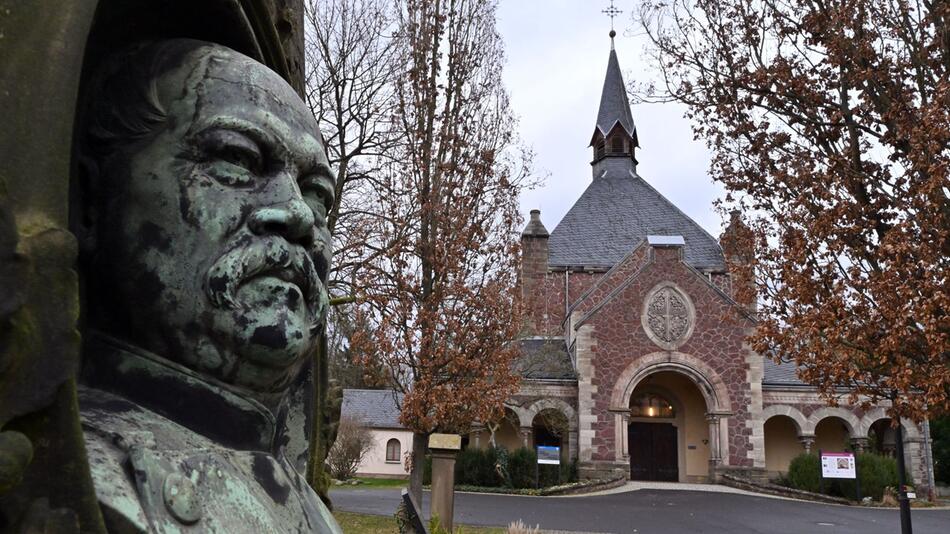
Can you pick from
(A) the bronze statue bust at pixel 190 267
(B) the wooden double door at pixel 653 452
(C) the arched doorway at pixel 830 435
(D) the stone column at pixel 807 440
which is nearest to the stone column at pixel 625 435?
(B) the wooden double door at pixel 653 452

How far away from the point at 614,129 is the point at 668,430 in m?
17.6

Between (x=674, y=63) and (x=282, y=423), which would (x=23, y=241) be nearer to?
(x=282, y=423)

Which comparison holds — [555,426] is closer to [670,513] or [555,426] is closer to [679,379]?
[679,379]

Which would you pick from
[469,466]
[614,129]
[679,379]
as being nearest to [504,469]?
[469,466]

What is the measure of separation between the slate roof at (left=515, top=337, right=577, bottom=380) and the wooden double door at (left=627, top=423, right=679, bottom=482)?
3.08 meters

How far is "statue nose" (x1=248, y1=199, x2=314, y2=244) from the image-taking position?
1.13 m

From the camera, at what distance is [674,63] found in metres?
Result: 10.4

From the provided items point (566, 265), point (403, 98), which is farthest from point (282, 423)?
point (566, 265)

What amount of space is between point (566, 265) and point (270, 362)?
3188cm

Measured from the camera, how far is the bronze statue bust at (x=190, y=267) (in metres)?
1.11

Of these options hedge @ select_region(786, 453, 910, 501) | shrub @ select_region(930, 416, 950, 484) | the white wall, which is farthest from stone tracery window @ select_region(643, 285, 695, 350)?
the white wall

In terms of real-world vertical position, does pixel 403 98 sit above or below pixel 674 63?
above

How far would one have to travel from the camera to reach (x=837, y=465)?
72.4 feet

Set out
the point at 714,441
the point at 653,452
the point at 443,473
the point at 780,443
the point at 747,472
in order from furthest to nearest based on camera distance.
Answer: the point at 780,443 < the point at 653,452 < the point at 714,441 < the point at 747,472 < the point at 443,473
